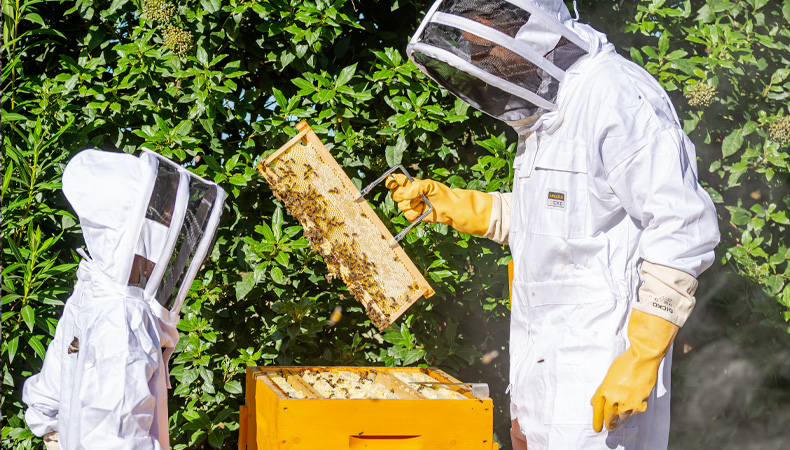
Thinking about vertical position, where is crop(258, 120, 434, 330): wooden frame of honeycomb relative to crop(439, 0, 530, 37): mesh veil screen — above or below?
below

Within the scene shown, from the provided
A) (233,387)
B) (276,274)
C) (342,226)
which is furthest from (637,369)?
(233,387)

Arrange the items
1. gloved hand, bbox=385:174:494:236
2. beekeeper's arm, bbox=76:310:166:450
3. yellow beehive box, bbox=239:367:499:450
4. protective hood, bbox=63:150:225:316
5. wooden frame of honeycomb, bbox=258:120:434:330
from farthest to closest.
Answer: gloved hand, bbox=385:174:494:236 → wooden frame of honeycomb, bbox=258:120:434:330 → yellow beehive box, bbox=239:367:499:450 → protective hood, bbox=63:150:225:316 → beekeeper's arm, bbox=76:310:166:450

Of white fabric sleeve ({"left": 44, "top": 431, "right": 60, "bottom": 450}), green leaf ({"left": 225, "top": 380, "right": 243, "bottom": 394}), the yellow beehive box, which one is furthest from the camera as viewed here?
green leaf ({"left": 225, "top": 380, "right": 243, "bottom": 394})

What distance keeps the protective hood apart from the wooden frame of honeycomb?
54 centimetres

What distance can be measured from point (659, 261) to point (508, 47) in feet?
2.53

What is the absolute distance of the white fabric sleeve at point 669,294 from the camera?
1863mm

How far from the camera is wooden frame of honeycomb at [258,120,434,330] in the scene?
8.46 ft

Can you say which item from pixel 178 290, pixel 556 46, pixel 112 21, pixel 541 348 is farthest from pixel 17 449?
pixel 556 46

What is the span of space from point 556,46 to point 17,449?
2741mm

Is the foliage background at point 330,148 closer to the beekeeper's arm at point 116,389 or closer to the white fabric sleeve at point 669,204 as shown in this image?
the beekeeper's arm at point 116,389

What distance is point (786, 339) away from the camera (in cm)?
352

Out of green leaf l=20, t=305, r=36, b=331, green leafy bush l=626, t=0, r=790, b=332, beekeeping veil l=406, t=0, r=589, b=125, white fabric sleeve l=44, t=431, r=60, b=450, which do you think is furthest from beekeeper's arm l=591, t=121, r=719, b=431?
green leaf l=20, t=305, r=36, b=331

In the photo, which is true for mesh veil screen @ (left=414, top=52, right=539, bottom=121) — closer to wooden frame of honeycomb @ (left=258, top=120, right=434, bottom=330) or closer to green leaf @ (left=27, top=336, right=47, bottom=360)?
wooden frame of honeycomb @ (left=258, top=120, right=434, bottom=330)

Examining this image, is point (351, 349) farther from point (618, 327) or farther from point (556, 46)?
point (556, 46)
